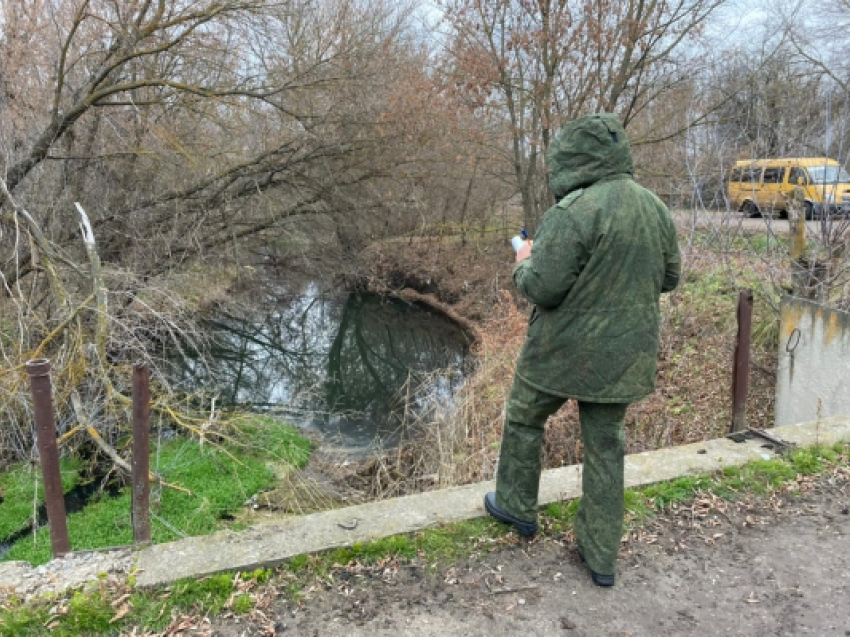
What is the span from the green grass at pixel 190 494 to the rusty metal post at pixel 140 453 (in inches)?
89.9

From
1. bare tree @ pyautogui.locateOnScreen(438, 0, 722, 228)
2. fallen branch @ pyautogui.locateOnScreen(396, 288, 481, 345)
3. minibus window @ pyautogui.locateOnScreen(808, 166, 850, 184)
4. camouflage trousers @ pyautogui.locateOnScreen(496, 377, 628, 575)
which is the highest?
bare tree @ pyautogui.locateOnScreen(438, 0, 722, 228)

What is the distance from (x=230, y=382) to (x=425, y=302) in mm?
6828

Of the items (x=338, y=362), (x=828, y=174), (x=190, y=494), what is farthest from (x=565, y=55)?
(x=190, y=494)

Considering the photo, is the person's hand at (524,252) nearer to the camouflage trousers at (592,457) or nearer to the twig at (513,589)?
the camouflage trousers at (592,457)

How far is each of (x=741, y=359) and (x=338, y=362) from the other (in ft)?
33.6

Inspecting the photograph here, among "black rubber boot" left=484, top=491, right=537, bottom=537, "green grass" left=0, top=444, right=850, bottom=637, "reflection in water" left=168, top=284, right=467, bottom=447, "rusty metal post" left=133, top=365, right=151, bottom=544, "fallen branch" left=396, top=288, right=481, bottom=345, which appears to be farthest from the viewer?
"fallen branch" left=396, top=288, right=481, bottom=345

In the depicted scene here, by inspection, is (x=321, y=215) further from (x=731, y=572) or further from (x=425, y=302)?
(x=731, y=572)

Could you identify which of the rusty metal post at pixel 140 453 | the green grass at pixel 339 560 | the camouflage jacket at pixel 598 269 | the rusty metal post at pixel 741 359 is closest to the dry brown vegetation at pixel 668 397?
the rusty metal post at pixel 741 359

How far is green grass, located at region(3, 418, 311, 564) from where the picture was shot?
5656 mm

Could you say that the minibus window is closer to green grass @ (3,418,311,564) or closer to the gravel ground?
green grass @ (3,418,311,564)

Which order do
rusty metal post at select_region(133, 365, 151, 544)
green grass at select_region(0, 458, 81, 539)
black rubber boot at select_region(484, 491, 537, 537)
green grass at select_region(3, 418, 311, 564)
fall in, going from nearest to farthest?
rusty metal post at select_region(133, 365, 151, 544)
black rubber boot at select_region(484, 491, 537, 537)
green grass at select_region(3, 418, 311, 564)
green grass at select_region(0, 458, 81, 539)

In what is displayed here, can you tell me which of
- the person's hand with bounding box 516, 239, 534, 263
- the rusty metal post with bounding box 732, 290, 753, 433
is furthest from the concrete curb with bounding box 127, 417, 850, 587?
the person's hand with bounding box 516, 239, 534, 263

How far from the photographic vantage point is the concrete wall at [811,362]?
4785 millimetres

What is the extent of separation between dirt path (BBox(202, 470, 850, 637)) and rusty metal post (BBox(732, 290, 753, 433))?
1.01 m
